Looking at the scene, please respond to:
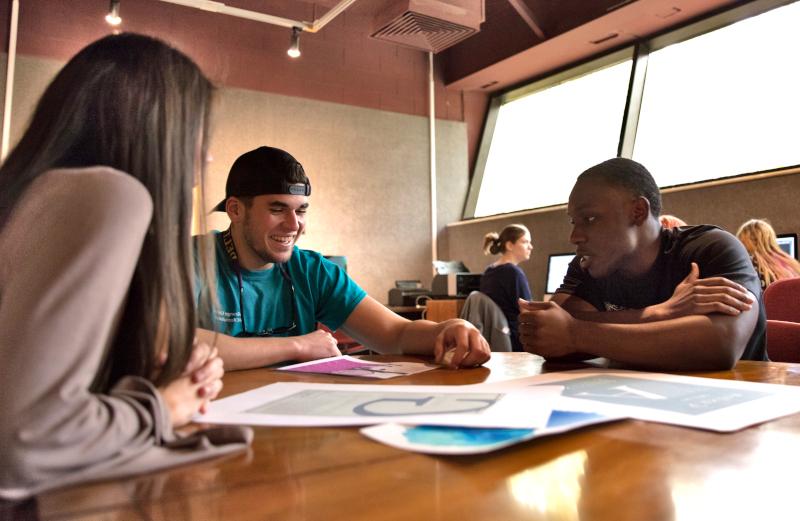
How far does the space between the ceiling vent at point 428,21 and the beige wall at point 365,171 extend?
47.4 inches

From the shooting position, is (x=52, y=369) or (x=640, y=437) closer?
(x=52, y=369)

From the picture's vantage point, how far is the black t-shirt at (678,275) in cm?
150

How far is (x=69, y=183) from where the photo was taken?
59 centimetres

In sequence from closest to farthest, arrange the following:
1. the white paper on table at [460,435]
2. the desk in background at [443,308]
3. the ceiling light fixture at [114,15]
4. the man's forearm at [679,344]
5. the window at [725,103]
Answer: the white paper on table at [460,435]
the man's forearm at [679,344]
the window at [725,103]
the ceiling light fixture at [114,15]
the desk in background at [443,308]

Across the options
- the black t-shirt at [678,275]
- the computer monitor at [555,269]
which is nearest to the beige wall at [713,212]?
the computer monitor at [555,269]

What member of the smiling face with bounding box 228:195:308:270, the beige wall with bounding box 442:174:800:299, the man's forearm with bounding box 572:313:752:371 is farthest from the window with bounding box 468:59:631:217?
the man's forearm with bounding box 572:313:752:371

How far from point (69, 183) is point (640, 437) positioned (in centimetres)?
65

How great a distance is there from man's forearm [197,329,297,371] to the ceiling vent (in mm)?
3816

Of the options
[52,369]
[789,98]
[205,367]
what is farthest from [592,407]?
[789,98]

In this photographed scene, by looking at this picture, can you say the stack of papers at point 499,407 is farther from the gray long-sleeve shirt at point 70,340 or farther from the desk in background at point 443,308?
the desk in background at point 443,308

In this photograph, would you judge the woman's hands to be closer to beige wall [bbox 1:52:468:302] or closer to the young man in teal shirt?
the young man in teal shirt

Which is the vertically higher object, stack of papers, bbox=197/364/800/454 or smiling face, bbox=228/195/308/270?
smiling face, bbox=228/195/308/270

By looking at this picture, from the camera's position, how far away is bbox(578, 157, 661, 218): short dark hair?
1.68 m

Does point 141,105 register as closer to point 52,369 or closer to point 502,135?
point 52,369
